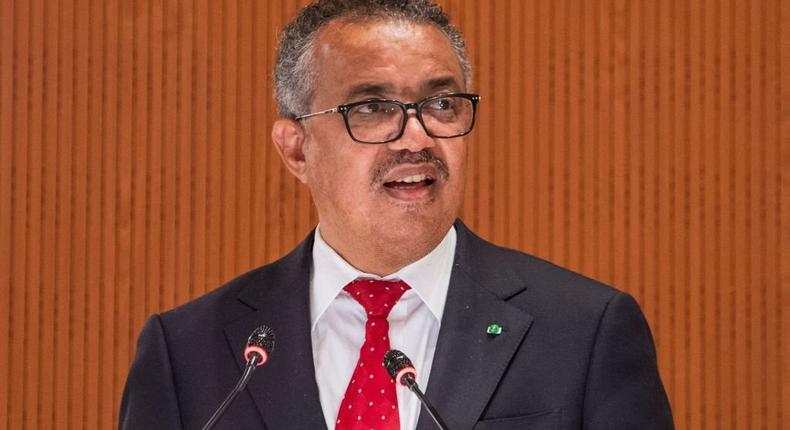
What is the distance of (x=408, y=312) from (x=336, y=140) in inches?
12.6

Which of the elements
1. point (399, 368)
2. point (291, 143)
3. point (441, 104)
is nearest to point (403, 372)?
point (399, 368)

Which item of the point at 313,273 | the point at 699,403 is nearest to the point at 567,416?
the point at 313,273

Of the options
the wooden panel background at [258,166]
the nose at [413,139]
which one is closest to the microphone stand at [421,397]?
the nose at [413,139]

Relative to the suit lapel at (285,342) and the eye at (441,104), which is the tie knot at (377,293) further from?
the eye at (441,104)

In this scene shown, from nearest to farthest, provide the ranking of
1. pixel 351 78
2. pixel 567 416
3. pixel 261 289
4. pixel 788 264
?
pixel 567 416 < pixel 351 78 < pixel 261 289 < pixel 788 264

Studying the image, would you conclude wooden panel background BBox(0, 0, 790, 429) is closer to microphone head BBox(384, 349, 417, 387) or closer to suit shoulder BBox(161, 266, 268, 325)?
suit shoulder BBox(161, 266, 268, 325)

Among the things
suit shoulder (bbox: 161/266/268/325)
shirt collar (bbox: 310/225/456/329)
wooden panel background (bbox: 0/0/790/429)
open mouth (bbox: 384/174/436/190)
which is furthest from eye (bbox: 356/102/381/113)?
wooden panel background (bbox: 0/0/790/429)

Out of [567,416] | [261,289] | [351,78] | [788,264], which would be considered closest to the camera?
[567,416]

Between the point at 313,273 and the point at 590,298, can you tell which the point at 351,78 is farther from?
the point at 590,298

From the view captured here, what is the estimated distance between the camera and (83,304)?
332 cm

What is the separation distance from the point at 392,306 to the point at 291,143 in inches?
Answer: 14.6

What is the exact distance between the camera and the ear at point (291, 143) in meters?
2.26

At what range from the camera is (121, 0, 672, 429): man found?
1978 mm

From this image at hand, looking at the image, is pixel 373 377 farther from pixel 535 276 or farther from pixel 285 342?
pixel 535 276
